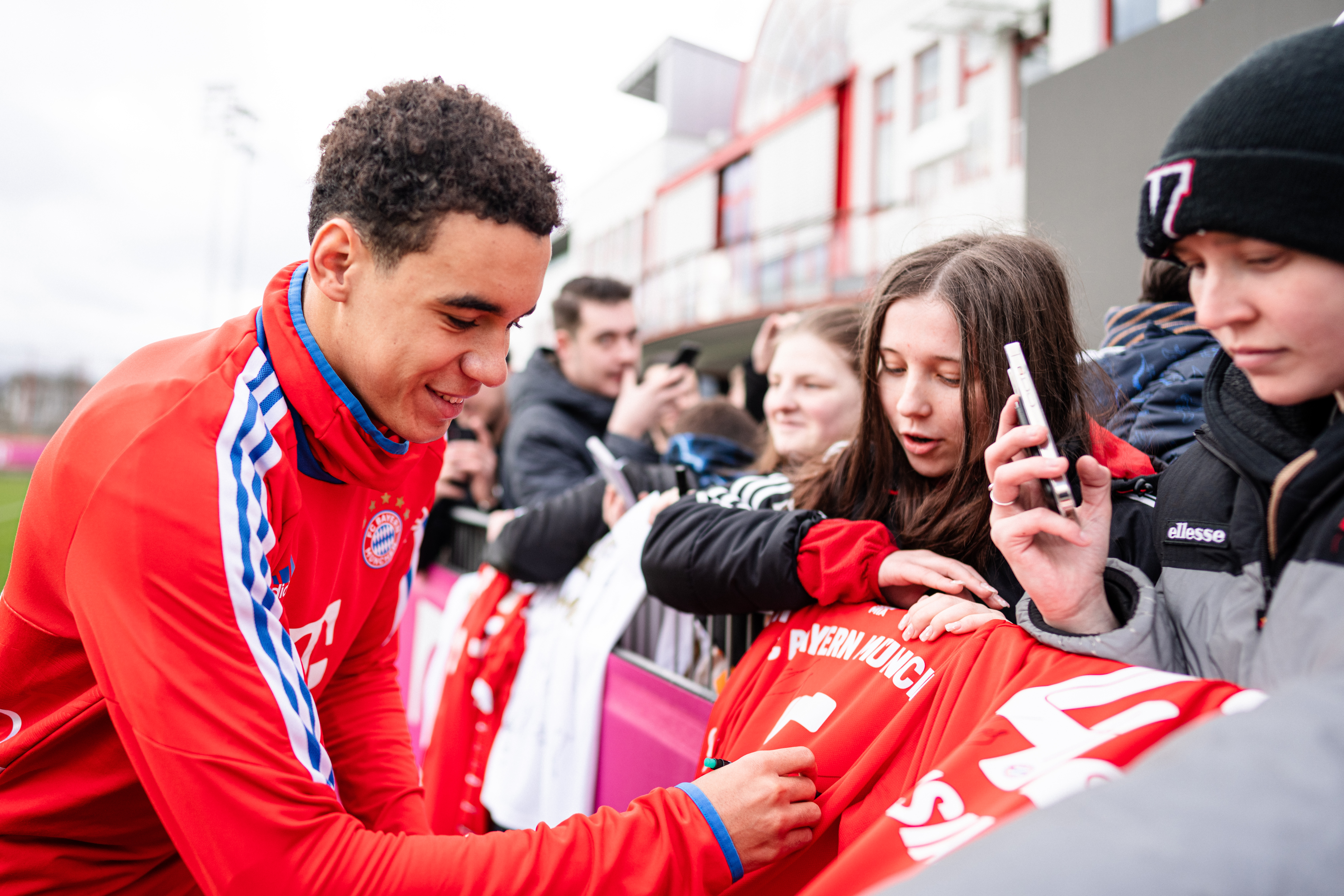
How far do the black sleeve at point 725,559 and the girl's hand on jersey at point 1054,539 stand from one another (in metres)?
0.52

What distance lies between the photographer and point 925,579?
1.49 meters

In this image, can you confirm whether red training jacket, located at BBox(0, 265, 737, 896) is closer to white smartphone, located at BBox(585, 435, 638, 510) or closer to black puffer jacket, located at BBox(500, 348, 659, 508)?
white smartphone, located at BBox(585, 435, 638, 510)

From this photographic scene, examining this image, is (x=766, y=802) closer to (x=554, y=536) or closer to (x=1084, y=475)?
(x=1084, y=475)

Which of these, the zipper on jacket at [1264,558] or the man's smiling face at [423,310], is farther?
the man's smiling face at [423,310]

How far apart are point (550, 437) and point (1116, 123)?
2.92 m

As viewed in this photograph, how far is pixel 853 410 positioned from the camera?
2762 mm

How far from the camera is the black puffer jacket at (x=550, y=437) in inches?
145

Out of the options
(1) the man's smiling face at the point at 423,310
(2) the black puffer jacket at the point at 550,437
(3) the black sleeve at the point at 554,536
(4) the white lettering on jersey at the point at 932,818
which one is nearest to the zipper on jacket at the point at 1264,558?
(4) the white lettering on jersey at the point at 932,818

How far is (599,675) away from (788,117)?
16302 mm

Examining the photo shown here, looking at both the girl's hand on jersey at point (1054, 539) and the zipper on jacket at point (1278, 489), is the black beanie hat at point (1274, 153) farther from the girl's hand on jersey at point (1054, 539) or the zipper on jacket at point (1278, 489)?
the girl's hand on jersey at point (1054, 539)

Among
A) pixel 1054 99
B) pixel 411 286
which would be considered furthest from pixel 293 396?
pixel 1054 99

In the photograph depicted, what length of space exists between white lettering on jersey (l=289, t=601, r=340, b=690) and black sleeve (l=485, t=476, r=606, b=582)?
1366mm

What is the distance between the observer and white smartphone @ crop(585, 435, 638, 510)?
2893mm

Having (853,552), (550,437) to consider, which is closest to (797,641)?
(853,552)
